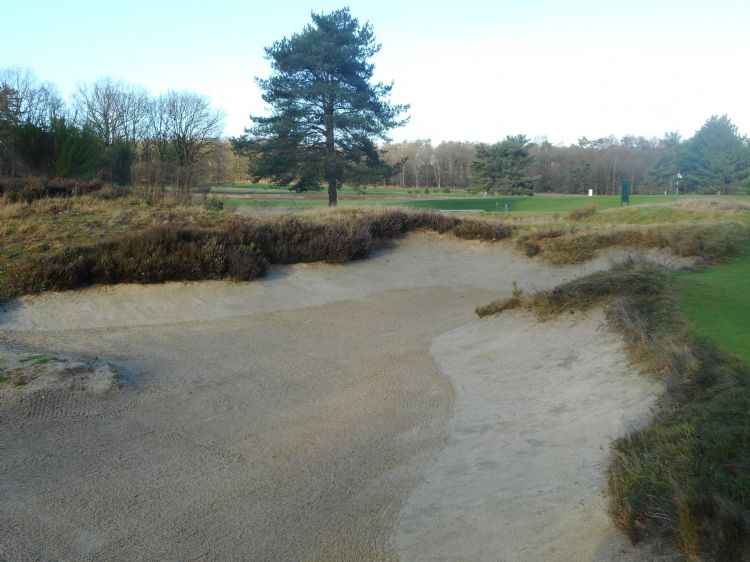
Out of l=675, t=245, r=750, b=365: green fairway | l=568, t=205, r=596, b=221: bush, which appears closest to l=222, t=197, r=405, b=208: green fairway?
l=568, t=205, r=596, b=221: bush

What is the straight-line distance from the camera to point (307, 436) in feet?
25.5

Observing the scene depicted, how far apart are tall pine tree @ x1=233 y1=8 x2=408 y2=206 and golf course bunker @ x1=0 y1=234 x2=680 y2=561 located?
21491 millimetres

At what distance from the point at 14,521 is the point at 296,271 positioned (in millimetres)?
12066

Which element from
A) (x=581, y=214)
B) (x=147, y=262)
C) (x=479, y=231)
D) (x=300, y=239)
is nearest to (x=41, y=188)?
(x=147, y=262)

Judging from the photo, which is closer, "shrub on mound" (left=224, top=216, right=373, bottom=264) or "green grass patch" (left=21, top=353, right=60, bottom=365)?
"green grass patch" (left=21, top=353, right=60, bottom=365)

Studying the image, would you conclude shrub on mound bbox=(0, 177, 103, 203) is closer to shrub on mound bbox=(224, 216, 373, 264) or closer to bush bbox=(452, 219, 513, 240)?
shrub on mound bbox=(224, 216, 373, 264)

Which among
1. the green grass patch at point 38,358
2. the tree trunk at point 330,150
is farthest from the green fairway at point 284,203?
the green grass patch at point 38,358

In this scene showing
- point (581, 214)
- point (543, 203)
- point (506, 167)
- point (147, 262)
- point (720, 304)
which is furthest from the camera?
point (506, 167)

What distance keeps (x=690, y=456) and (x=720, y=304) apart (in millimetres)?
5354

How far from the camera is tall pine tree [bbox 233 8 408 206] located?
33344mm

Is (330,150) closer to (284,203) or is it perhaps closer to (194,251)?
(284,203)

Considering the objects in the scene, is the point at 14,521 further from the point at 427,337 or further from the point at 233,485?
the point at 427,337

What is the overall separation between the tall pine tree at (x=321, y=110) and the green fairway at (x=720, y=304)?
24.0 m

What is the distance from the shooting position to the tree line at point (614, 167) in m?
65.7
